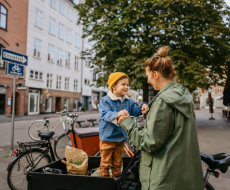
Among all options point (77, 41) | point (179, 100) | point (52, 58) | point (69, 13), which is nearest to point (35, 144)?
point (179, 100)

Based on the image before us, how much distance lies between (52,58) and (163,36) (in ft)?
Answer: 61.8

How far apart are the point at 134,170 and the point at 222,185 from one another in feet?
7.44

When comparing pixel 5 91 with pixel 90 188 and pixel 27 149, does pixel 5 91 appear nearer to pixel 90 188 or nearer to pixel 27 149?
pixel 27 149

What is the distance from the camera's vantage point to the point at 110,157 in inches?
92.0

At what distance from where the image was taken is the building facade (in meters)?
Answer: 21.1

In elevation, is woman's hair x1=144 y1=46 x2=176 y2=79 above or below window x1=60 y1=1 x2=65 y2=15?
below

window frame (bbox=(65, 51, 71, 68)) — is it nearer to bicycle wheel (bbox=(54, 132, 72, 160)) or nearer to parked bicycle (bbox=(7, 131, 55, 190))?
bicycle wheel (bbox=(54, 132, 72, 160))

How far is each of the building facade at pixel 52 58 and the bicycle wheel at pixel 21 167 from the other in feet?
61.9

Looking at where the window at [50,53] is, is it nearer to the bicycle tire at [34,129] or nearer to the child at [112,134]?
the bicycle tire at [34,129]

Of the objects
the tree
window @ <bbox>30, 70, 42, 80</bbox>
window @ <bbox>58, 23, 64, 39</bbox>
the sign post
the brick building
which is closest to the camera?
the sign post

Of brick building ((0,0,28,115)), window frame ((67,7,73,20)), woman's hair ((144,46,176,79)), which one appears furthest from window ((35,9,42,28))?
woman's hair ((144,46,176,79))

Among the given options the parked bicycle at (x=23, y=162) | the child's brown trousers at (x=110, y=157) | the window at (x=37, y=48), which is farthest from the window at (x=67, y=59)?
the child's brown trousers at (x=110, y=157)

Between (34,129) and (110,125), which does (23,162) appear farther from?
(34,129)

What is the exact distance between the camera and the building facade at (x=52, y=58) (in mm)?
21125
